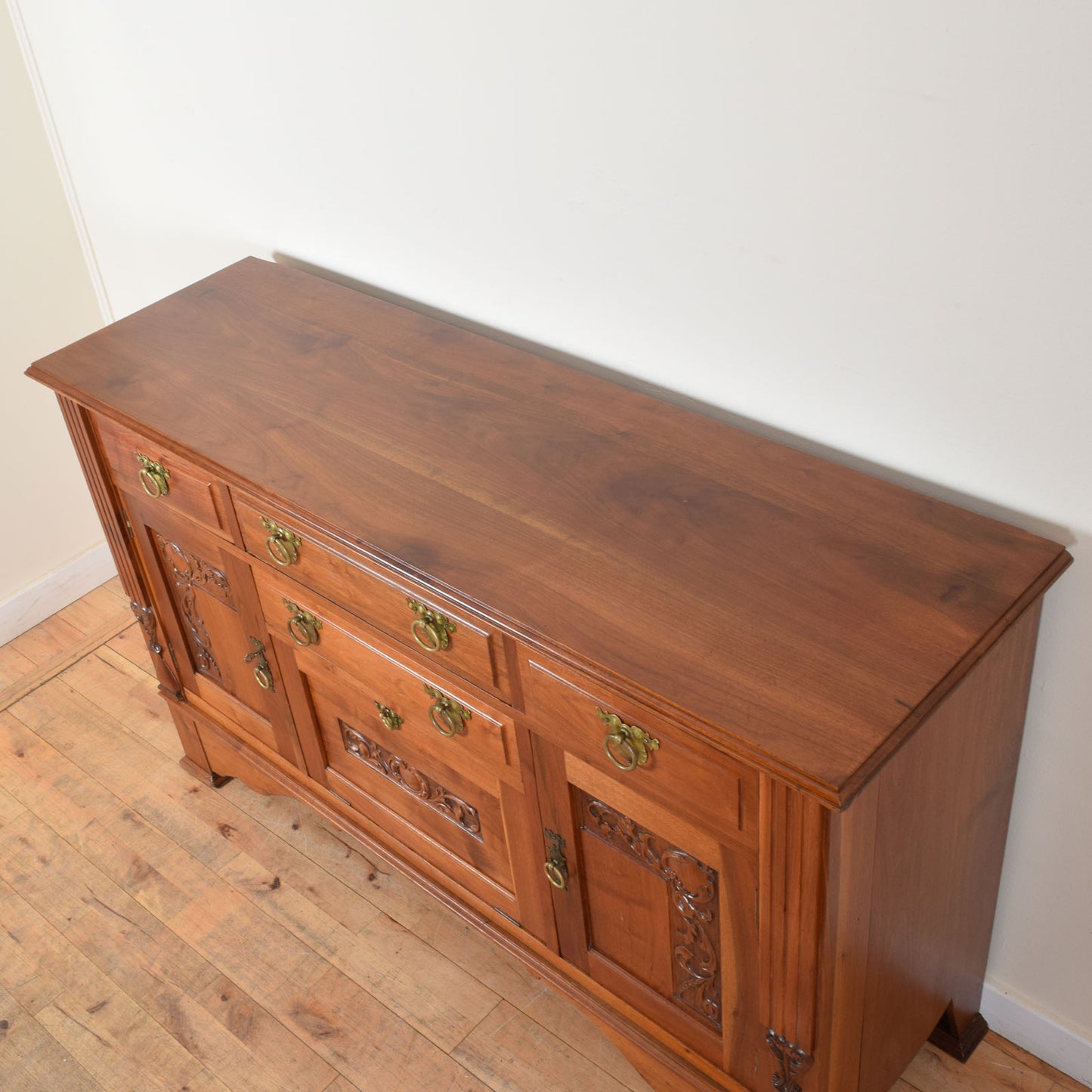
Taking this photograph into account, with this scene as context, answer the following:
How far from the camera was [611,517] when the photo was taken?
143cm

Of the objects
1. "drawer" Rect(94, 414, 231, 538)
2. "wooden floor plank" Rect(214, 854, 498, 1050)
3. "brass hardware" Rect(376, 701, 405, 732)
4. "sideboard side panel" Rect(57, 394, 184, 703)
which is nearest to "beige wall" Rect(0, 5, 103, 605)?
"sideboard side panel" Rect(57, 394, 184, 703)

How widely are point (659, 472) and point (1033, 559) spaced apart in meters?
0.45

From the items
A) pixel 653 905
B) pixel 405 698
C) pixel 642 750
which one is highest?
pixel 642 750

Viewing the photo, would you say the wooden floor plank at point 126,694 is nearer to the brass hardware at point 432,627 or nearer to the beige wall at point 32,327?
the beige wall at point 32,327

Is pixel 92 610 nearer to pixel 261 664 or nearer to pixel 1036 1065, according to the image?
pixel 261 664

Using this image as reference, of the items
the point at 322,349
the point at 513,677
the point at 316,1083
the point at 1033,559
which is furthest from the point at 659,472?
the point at 316,1083

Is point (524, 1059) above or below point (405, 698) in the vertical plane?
below

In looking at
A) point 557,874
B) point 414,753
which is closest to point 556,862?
point 557,874

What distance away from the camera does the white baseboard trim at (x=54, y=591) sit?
280cm

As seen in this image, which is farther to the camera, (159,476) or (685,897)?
(159,476)

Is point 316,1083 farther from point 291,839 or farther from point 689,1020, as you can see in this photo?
point 689,1020

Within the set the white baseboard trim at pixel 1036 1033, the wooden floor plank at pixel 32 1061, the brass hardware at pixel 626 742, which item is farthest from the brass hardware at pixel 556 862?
the wooden floor plank at pixel 32 1061

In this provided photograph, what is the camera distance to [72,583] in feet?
9.50

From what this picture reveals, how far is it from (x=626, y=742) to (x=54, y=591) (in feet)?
6.57
